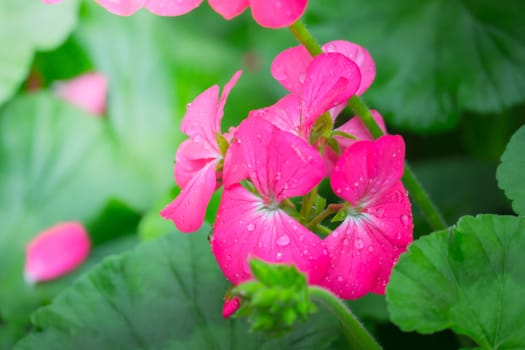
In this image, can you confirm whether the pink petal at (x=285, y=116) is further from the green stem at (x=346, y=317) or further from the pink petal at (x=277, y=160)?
the green stem at (x=346, y=317)

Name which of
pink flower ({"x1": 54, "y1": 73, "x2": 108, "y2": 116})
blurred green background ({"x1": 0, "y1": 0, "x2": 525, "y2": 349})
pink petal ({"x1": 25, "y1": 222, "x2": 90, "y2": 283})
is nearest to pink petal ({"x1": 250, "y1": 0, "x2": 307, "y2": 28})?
blurred green background ({"x1": 0, "y1": 0, "x2": 525, "y2": 349})

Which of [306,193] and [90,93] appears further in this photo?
[90,93]

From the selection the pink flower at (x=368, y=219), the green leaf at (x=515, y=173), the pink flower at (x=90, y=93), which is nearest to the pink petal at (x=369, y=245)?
the pink flower at (x=368, y=219)

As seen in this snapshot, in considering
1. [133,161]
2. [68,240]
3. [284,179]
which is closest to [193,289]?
[284,179]

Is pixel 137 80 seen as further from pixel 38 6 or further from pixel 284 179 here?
pixel 284 179

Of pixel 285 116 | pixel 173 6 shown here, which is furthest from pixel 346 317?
pixel 173 6

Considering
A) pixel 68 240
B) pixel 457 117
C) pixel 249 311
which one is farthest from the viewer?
pixel 68 240

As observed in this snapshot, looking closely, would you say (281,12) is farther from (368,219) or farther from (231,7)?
(368,219)
